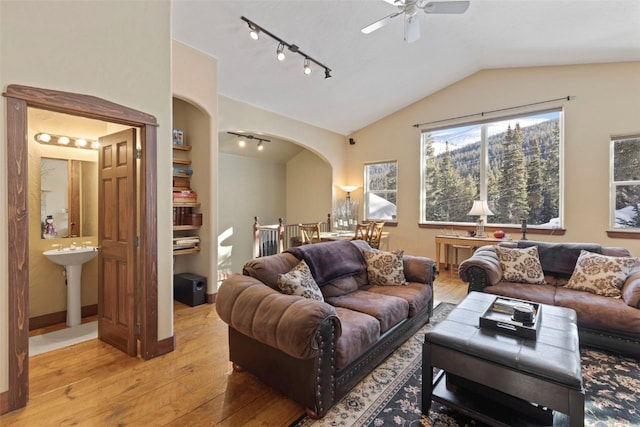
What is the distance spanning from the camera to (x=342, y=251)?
10.4ft

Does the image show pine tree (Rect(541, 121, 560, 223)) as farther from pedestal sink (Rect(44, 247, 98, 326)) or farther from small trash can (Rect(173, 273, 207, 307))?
pedestal sink (Rect(44, 247, 98, 326))

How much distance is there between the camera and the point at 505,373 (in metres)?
1.62

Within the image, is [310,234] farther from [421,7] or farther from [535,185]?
[535,185]

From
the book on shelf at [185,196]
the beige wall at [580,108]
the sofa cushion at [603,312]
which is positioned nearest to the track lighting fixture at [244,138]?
the book on shelf at [185,196]

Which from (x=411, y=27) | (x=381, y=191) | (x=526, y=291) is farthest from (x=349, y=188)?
(x=526, y=291)

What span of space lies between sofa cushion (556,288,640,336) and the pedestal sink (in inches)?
191

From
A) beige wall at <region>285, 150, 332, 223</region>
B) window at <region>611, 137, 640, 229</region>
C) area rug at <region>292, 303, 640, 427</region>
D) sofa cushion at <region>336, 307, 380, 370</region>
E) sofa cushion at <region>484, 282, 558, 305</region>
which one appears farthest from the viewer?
beige wall at <region>285, 150, 332, 223</region>

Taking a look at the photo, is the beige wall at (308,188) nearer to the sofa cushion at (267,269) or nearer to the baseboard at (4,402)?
the sofa cushion at (267,269)

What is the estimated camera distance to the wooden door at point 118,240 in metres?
2.61

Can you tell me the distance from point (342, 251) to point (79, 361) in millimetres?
2540

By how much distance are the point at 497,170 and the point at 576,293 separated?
301 centimetres

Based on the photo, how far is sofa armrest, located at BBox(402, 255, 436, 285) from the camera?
327 cm

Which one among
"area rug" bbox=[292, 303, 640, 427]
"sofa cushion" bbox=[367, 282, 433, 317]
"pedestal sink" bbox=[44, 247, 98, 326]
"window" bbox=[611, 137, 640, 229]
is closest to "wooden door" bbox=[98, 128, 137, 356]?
"pedestal sink" bbox=[44, 247, 98, 326]

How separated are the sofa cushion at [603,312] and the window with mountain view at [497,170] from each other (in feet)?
8.49
